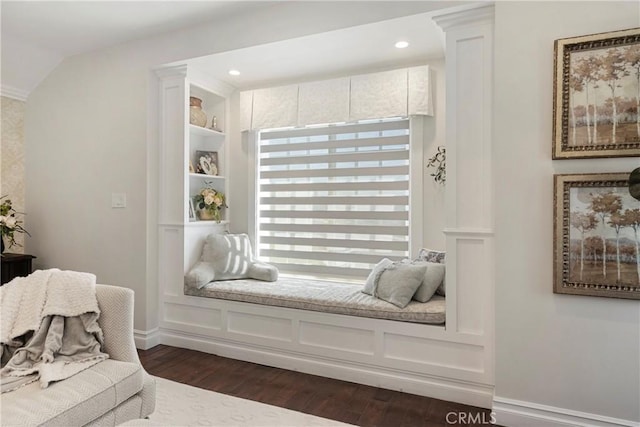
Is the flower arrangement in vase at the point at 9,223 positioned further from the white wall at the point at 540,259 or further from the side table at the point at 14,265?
the white wall at the point at 540,259

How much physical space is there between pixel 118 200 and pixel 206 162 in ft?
2.79

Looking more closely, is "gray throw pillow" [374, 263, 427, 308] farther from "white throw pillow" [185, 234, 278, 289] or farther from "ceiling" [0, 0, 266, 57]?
"ceiling" [0, 0, 266, 57]

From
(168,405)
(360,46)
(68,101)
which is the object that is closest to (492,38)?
(360,46)

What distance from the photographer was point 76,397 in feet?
4.96

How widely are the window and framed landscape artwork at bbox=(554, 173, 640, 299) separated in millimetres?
1349

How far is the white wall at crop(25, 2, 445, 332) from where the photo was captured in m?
3.25

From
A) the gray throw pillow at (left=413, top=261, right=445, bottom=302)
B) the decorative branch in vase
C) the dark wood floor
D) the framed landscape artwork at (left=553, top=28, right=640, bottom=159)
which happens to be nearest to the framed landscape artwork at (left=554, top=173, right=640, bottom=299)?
the framed landscape artwork at (left=553, top=28, right=640, bottom=159)

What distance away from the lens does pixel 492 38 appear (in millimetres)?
2246

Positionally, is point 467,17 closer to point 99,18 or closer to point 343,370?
point 343,370

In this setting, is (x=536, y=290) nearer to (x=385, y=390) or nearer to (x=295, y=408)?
(x=385, y=390)

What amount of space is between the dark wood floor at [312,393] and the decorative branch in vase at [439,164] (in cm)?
162

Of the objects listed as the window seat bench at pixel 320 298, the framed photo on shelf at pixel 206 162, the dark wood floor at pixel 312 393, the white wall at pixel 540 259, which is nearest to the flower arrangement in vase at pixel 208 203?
the framed photo on shelf at pixel 206 162

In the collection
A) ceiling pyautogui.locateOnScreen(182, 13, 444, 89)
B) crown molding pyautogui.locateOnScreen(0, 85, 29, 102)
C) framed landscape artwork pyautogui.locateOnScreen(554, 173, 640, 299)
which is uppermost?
ceiling pyautogui.locateOnScreen(182, 13, 444, 89)

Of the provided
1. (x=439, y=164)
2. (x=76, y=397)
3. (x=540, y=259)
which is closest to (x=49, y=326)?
(x=76, y=397)
